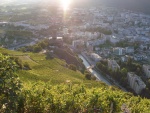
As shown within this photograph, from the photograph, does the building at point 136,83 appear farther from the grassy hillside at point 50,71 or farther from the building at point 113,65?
the grassy hillside at point 50,71

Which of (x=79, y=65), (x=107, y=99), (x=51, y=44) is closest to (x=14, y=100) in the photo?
(x=107, y=99)

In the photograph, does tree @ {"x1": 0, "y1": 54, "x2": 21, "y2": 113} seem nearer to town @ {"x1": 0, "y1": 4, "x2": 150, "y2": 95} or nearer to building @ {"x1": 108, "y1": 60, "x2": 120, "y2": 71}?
town @ {"x1": 0, "y1": 4, "x2": 150, "y2": 95}

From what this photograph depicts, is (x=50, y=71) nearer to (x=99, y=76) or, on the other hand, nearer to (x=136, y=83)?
(x=99, y=76)

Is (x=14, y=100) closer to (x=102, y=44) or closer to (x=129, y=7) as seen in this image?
(x=102, y=44)

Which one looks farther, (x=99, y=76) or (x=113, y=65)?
(x=113, y=65)

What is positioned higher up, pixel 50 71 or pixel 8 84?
pixel 8 84

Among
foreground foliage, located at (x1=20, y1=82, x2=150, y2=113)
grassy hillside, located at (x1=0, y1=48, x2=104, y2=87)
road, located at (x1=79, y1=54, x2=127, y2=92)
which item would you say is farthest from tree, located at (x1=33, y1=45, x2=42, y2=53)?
foreground foliage, located at (x1=20, y1=82, x2=150, y2=113)

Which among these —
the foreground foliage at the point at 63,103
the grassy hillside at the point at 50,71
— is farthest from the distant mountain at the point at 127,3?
the foreground foliage at the point at 63,103

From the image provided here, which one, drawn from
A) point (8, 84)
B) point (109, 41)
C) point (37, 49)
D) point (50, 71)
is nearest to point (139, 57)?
point (109, 41)

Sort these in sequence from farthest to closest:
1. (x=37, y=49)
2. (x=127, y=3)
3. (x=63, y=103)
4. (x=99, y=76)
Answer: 1. (x=127, y=3)
2. (x=37, y=49)
3. (x=99, y=76)
4. (x=63, y=103)
